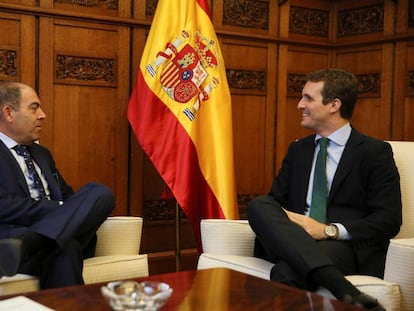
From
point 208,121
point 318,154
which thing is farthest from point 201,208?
point 318,154

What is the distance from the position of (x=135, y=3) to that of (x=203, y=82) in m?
0.76

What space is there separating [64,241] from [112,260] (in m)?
0.23

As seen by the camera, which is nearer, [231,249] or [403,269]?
[403,269]

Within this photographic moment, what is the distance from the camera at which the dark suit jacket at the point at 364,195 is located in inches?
97.9

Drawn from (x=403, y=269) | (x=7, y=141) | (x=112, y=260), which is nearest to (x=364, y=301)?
(x=403, y=269)

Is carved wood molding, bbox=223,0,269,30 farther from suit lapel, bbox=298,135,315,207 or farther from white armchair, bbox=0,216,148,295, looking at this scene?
white armchair, bbox=0,216,148,295

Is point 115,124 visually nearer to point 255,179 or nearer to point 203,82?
point 203,82

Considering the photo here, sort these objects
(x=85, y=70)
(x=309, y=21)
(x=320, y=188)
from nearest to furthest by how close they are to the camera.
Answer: (x=320, y=188), (x=85, y=70), (x=309, y=21)

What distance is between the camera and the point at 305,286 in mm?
2203

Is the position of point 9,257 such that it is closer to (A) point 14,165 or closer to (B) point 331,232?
(A) point 14,165

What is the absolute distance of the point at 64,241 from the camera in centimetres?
242

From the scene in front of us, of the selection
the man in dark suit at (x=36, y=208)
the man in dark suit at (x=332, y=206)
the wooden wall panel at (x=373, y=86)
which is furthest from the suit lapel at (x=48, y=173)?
the wooden wall panel at (x=373, y=86)

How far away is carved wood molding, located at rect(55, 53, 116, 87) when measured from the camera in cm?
365

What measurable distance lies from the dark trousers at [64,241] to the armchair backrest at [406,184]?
1.30 metres
